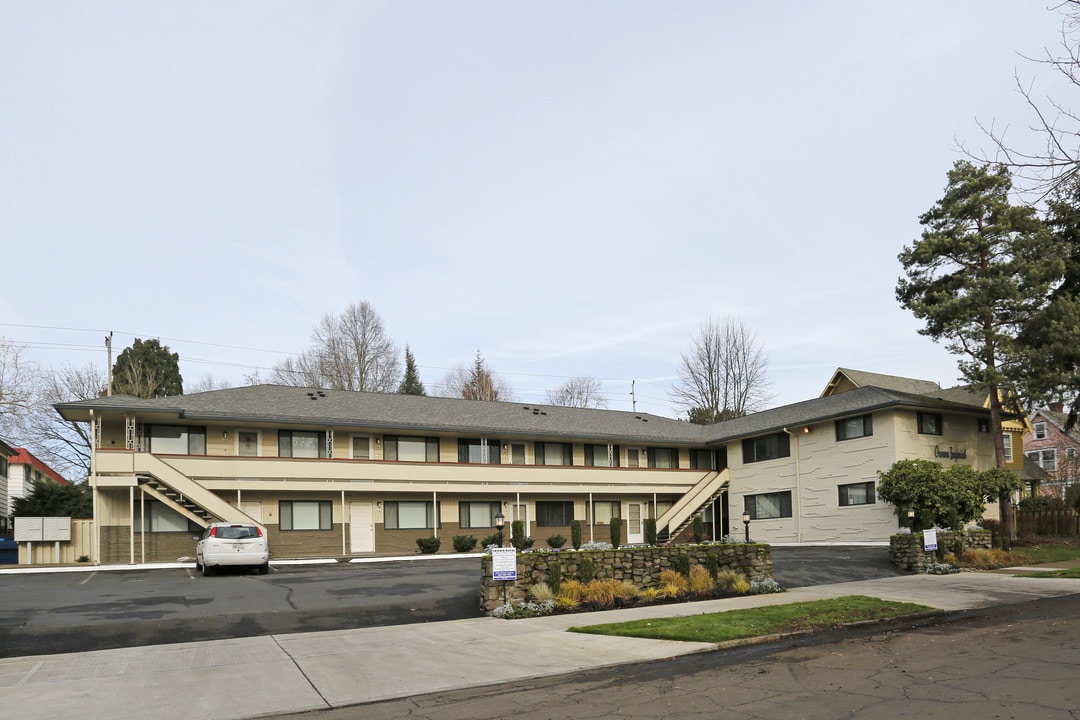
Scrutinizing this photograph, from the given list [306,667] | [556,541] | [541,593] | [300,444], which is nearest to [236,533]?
[300,444]

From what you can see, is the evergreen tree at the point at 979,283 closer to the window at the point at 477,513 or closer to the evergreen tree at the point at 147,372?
the window at the point at 477,513

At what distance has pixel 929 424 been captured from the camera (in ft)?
113

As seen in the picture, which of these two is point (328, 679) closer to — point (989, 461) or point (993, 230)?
point (993, 230)

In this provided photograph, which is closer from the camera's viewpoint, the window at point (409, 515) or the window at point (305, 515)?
the window at point (305, 515)

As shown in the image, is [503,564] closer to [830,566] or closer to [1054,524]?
[830,566]

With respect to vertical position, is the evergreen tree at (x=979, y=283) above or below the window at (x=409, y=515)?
above

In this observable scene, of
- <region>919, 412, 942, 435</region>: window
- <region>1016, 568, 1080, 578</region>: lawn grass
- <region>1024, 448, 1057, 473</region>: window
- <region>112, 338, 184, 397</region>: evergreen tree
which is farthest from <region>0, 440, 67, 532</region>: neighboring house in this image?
<region>1024, 448, 1057, 473</region>: window

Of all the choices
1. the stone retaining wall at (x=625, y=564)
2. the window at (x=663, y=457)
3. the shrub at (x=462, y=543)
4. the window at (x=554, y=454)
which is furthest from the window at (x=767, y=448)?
the stone retaining wall at (x=625, y=564)

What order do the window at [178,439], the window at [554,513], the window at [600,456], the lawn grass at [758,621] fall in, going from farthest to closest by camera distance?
the window at [600,456] < the window at [554,513] < the window at [178,439] < the lawn grass at [758,621]

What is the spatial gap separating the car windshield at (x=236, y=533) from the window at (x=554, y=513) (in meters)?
17.5

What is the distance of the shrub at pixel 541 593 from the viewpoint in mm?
16766

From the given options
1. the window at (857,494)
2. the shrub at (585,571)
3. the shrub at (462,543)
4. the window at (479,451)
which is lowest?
the shrub at (462,543)

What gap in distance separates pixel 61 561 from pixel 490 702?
26974 mm

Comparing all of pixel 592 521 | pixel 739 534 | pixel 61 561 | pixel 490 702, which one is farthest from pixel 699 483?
pixel 490 702
